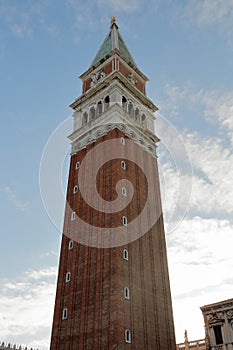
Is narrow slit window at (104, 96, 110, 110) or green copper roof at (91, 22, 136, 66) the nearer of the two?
narrow slit window at (104, 96, 110, 110)

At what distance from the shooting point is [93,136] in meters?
38.2

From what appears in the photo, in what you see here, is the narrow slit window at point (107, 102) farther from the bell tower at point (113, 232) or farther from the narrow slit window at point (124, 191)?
the narrow slit window at point (124, 191)

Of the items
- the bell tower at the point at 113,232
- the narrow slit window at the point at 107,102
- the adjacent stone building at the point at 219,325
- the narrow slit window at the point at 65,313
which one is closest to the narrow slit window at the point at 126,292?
the bell tower at the point at 113,232

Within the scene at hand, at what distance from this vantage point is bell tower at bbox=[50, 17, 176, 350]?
83.2 feet

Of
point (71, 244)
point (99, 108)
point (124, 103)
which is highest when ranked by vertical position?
point (124, 103)

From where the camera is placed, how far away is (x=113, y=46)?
47.6 meters

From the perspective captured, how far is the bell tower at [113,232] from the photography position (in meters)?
25.4

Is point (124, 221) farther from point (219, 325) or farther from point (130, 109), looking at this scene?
point (130, 109)

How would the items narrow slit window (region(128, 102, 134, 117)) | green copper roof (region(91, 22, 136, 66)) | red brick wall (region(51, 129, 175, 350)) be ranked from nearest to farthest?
1. red brick wall (region(51, 129, 175, 350))
2. narrow slit window (region(128, 102, 134, 117))
3. green copper roof (region(91, 22, 136, 66))

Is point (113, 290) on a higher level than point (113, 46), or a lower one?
lower

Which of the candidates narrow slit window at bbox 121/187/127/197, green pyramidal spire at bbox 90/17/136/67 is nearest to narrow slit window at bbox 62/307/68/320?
narrow slit window at bbox 121/187/127/197

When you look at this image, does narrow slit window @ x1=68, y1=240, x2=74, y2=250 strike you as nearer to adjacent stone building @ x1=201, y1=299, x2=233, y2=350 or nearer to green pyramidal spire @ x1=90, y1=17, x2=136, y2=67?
adjacent stone building @ x1=201, y1=299, x2=233, y2=350

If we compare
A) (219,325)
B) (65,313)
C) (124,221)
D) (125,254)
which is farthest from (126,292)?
(219,325)

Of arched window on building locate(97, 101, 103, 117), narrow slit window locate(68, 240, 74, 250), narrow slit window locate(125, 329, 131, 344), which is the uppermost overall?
arched window on building locate(97, 101, 103, 117)
